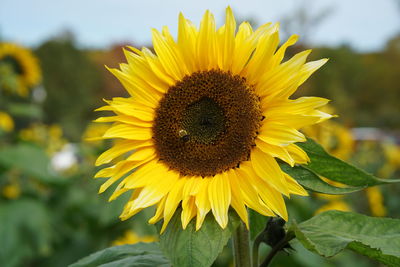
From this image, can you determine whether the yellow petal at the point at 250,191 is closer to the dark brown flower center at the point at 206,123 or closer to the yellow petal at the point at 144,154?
the dark brown flower center at the point at 206,123

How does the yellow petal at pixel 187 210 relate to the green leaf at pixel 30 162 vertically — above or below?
above

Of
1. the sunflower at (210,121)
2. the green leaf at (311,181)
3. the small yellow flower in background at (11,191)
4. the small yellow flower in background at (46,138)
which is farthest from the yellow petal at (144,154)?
the small yellow flower in background at (46,138)

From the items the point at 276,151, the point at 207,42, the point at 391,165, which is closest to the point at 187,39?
the point at 207,42

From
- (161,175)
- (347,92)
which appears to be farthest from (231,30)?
(347,92)

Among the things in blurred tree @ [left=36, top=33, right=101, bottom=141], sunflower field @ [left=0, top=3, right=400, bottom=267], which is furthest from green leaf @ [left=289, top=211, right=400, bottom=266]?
blurred tree @ [left=36, top=33, right=101, bottom=141]

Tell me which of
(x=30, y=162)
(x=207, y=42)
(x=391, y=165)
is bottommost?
(x=391, y=165)

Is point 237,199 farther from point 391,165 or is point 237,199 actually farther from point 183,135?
point 391,165
